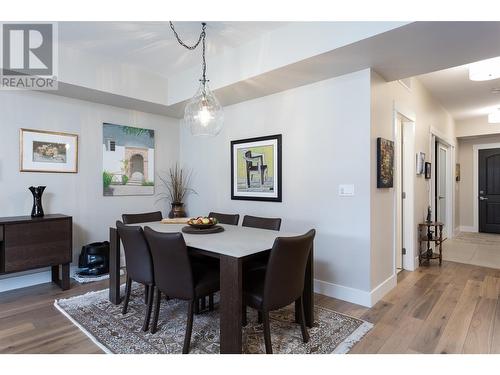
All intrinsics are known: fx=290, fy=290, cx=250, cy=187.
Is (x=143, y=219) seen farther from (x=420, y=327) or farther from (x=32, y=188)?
(x=420, y=327)

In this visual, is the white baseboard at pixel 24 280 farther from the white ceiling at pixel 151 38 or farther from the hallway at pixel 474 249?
the hallway at pixel 474 249

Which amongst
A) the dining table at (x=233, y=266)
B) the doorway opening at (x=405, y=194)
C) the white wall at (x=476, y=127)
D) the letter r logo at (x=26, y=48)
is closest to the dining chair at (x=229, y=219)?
the dining table at (x=233, y=266)

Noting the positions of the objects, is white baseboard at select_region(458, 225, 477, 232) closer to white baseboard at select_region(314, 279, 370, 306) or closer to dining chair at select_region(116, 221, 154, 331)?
white baseboard at select_region(314, 279, 370, 306)

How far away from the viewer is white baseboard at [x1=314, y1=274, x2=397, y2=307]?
2820 millimetres

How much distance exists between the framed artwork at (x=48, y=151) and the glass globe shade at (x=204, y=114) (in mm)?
1940

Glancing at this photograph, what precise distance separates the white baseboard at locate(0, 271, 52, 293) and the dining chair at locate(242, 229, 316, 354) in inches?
113

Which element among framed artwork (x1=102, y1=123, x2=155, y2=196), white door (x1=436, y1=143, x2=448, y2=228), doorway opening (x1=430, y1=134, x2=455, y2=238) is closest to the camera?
framed artwork (x1=102, y1=123, x2=155, y2=196)

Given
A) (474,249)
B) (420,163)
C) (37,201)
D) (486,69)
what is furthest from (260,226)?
(474,249)

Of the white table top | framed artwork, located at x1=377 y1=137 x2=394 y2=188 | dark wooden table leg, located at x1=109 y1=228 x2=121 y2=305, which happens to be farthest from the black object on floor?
framed artwork, located at x1=377 y1=137 x2=394 y2=188

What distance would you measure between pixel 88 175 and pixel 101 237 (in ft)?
2.86

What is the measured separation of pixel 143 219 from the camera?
3.38m
